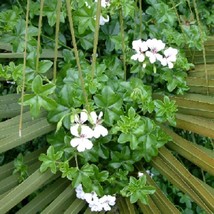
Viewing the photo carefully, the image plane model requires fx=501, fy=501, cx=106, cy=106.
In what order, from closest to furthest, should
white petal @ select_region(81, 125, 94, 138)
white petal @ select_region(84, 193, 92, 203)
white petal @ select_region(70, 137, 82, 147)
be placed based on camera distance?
white petal @ select_region(81, 125, 94, 138) < white petal @ select_region(70, 137, 82, 147) < white petal @ select_region(84, 193, 92, 203)

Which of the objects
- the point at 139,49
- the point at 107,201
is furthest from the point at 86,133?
the point at 139,49

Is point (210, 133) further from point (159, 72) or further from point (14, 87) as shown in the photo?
point (14, 87)

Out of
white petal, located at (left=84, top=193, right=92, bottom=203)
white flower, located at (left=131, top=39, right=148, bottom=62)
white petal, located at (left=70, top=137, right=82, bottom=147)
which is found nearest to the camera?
white petal, located at (left=70, top=137, right=82, bottom=147)

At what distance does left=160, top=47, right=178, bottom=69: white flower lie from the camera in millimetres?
1277

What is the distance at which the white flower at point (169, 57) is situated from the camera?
1.28 meters

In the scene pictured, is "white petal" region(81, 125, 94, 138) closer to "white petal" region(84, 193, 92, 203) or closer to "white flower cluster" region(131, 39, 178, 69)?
"white petal" region(84, 193, 92, 203)

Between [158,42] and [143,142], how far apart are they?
0.28m

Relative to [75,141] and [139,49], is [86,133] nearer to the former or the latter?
[75,141]

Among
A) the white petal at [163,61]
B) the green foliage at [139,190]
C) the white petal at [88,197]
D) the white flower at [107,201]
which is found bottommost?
the white flower at [107,201]

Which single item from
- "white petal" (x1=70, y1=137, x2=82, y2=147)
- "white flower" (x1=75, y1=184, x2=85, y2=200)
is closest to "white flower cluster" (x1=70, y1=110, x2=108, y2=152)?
"white petal" (x1=70, y1=137, x2=82, y2=147)

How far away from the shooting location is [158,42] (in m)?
1.27

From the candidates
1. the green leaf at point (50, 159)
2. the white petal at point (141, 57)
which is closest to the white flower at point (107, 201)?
the green leaf at point (50, 159)

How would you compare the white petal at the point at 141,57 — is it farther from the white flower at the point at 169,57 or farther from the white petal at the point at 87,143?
the white petal at the point at 87,143

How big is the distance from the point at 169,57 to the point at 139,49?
0.08 meters
